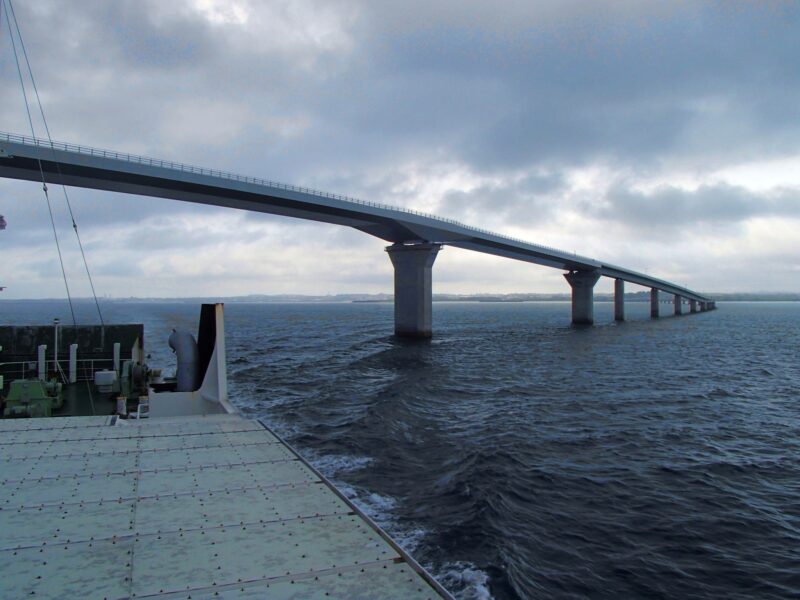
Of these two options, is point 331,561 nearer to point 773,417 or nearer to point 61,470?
point 61,470

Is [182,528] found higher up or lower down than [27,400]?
higher up

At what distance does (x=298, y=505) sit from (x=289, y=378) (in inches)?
1093

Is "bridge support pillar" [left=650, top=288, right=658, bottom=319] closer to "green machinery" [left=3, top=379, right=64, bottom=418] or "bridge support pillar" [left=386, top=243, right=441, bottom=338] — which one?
"bridge support pillar" [left=386, top=243, right=441, bottom=338]

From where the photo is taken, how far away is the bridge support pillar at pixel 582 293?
344ft

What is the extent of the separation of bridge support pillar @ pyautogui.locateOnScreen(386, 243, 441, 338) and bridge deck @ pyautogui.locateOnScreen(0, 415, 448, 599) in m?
57.6

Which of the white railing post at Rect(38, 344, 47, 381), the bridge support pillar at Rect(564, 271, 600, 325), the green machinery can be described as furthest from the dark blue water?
the bridge support pillar at Rect(564, 271, 600, 325)

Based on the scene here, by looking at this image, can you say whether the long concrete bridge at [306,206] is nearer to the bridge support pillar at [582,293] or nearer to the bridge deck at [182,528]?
the bridge support pillar at [582,293]

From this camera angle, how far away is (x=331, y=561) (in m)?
5.40

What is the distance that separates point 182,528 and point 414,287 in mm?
61948

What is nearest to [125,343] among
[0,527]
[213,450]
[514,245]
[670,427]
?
[213,450]

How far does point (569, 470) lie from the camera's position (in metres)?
15.0

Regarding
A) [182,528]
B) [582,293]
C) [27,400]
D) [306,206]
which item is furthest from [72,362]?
[582,293]

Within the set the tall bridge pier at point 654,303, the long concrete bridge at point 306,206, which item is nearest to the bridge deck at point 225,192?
the long concrete bridge at point 306,206

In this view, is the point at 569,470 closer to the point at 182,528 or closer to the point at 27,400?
the point at 182,528
